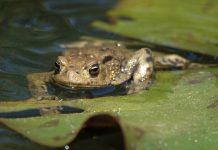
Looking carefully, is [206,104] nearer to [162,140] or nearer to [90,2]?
[162,140]

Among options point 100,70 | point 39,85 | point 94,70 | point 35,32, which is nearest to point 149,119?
point 39,85

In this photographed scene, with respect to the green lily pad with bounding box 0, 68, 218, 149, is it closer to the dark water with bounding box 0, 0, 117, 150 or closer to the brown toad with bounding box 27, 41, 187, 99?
the brown toad with bounding box 27, 41, 187, 99

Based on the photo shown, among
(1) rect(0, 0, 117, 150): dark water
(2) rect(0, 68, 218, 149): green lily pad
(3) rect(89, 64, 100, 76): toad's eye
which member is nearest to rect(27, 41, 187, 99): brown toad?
(3) rect(89, 64, 100, 76): toad's eye

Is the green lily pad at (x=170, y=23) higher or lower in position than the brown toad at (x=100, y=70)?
higher

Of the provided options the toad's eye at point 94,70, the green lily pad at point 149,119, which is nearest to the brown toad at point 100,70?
the toad's eye at point 94,70

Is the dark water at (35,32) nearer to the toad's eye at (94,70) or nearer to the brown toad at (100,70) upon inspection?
the brown toad at (100,70)

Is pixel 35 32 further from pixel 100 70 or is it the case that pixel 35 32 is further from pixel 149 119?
pixel 149 119
